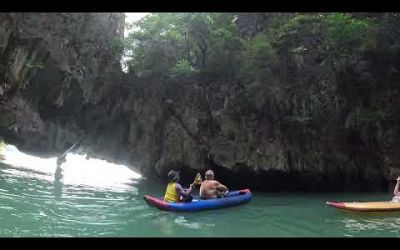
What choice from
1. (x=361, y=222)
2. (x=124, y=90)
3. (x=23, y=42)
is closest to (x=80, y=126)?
(x=124, y=90)

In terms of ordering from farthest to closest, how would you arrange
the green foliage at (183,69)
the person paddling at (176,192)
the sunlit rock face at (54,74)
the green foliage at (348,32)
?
the green foliage at (183,69)
the green foliage at (348,32)
the sunlit rock face at (54,74)
the person paddling at (176,192)

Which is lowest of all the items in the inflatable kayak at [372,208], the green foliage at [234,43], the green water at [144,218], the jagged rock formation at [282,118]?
the green water at [144,218]

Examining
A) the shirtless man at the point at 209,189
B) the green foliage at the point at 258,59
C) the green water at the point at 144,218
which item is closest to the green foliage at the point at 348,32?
the green foliage at the point at 258,59

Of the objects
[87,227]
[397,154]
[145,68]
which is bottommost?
[87,227]

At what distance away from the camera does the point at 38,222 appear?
372 inches

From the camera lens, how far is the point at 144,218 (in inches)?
429

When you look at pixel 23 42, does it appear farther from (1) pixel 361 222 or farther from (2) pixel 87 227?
(1) pixel 361 222

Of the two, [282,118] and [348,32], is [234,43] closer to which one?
[282,118]

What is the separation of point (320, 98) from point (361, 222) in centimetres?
837

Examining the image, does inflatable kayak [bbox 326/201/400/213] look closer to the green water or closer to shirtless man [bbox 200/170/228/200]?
the green water

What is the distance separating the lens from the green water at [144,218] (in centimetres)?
928

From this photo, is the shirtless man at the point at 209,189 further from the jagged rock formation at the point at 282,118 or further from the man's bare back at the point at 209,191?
the jagged rock formation at the point at 282,118

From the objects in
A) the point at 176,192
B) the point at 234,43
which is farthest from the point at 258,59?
the point at 176,192

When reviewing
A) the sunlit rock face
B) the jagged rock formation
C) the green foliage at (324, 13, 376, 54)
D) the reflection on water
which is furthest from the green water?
the green foliage at (324, 13, 376, 54)
